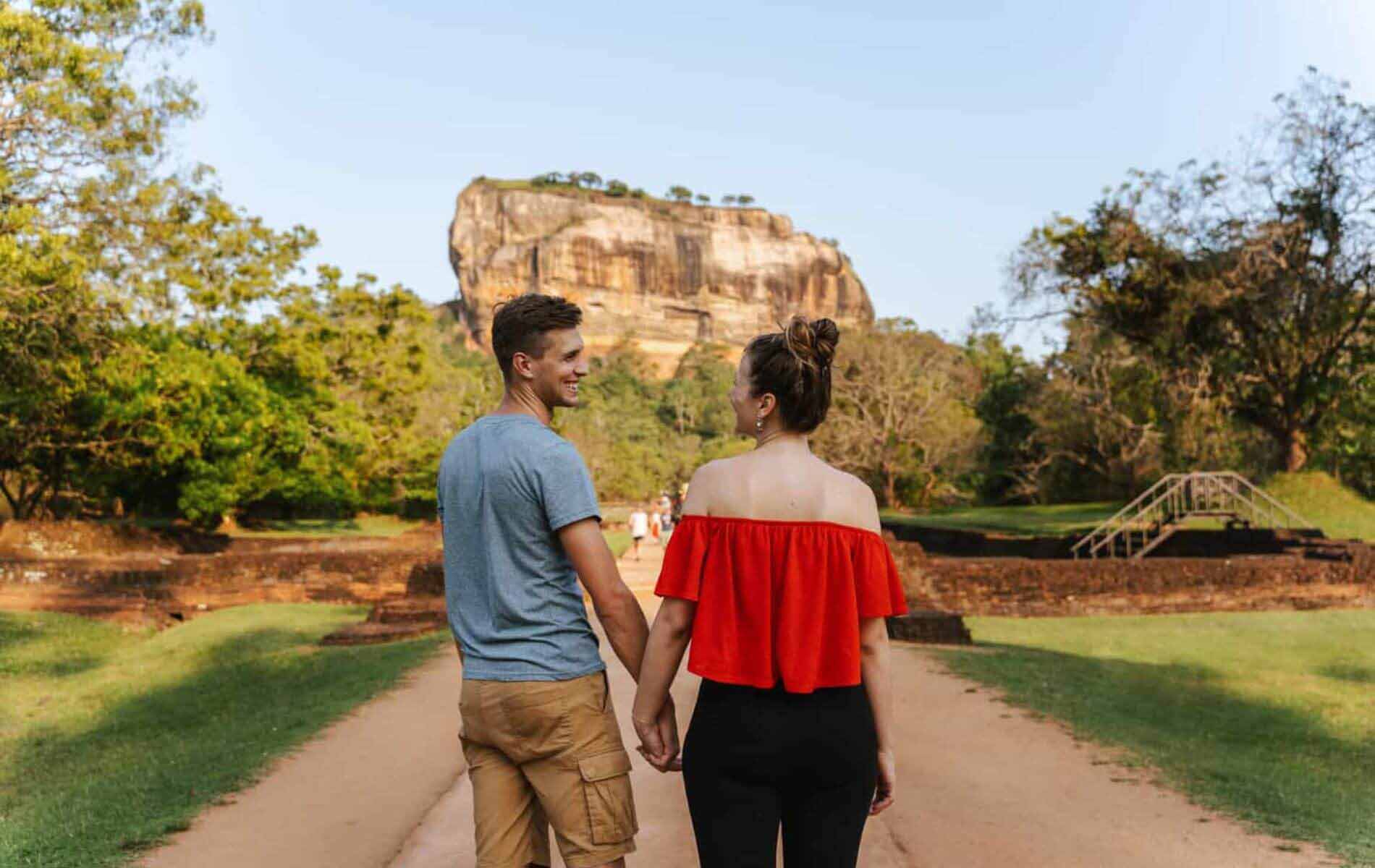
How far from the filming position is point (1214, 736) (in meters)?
7.38

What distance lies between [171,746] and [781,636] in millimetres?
6179

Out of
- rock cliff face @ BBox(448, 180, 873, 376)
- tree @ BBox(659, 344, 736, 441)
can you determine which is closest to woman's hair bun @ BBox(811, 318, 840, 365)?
tree @ BBox(659, 344, 736, 441)

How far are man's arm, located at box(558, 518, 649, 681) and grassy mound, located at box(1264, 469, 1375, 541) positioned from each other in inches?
945

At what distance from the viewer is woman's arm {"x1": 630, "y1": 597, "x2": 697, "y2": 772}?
238 centimetres

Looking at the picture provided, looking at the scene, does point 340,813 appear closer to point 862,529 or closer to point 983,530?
point 862,529

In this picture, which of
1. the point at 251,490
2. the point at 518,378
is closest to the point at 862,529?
the point at 518,378

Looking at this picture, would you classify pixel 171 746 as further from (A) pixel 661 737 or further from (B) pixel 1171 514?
(B) pixel 1171 514

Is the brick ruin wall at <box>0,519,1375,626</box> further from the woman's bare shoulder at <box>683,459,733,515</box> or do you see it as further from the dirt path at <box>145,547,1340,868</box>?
the woman's bare shoulder at <box>683,459,733,515</box>

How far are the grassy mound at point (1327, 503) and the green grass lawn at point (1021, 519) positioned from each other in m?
4.03

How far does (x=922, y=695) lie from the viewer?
8070mm

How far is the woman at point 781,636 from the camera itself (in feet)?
7.37

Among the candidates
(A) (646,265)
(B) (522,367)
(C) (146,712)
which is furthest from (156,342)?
(A) (646,265)

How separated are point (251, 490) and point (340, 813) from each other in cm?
2190

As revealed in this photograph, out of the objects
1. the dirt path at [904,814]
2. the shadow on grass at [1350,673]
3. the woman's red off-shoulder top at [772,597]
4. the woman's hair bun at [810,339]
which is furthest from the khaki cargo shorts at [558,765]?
the shadow on grass at [1350,673]
